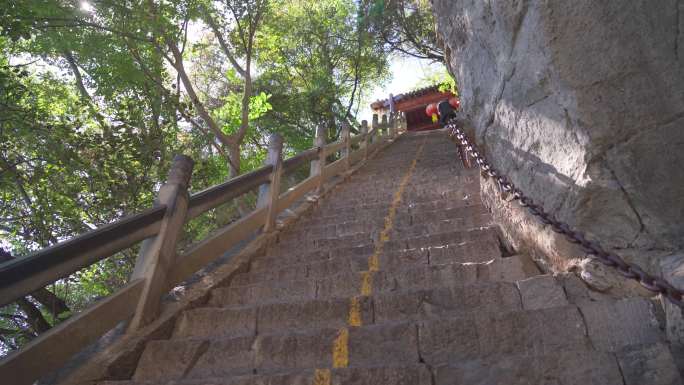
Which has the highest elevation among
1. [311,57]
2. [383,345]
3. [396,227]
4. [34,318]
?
[311,57]

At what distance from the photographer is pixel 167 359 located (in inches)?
109

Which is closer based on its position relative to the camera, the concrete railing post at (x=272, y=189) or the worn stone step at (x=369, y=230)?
the worn stone step at (x=369, y=230)

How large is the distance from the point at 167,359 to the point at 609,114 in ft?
10.2

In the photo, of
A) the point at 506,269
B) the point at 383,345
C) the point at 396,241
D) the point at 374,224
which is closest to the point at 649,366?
the point at 383,345

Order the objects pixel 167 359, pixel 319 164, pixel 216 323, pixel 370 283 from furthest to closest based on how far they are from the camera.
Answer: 1. pixel 319 164
2. pixel 370 283
3. pixel 216 323
4. pixel 167 359

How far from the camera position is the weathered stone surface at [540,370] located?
1929 millimetres

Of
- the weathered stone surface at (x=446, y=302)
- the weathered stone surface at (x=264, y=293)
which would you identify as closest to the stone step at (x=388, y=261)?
the weathered stone surface at (x=264, y=293)

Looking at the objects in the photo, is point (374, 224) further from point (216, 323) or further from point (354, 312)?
point (216, 323)

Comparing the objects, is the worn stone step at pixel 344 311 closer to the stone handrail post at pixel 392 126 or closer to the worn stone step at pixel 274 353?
the worn stone step at pixel 274 353

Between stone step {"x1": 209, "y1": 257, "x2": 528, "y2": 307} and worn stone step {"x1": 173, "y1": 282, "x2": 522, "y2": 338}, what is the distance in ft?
1.20

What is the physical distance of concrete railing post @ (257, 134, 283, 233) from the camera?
5527 millimetres

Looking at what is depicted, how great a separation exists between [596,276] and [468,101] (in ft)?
9.42

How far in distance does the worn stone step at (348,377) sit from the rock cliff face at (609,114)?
1487 mm

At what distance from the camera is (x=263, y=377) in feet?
7.62
